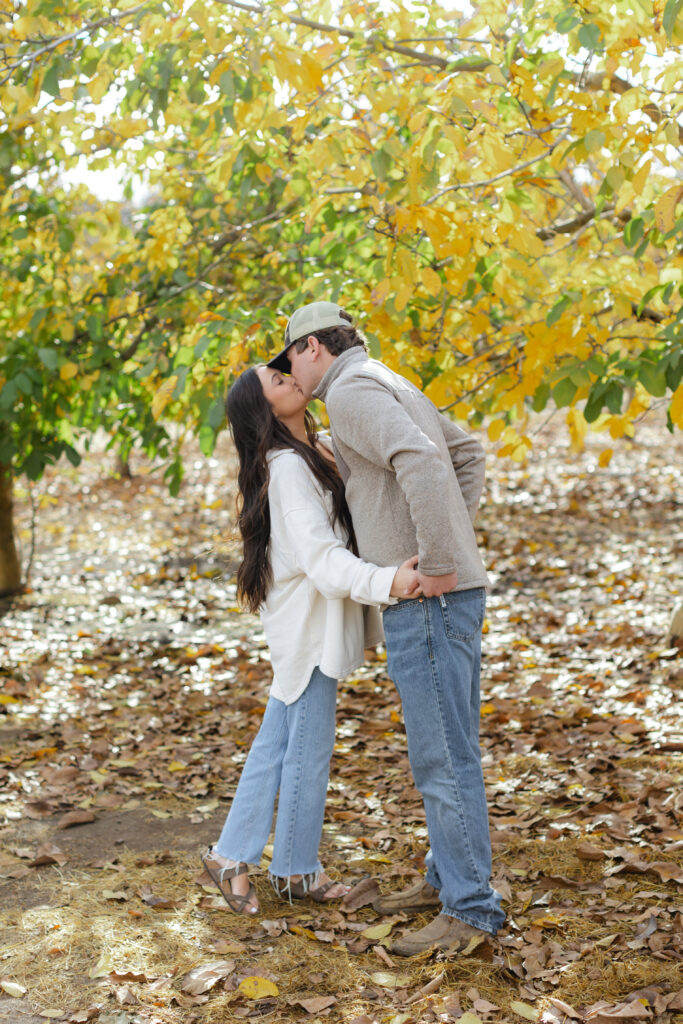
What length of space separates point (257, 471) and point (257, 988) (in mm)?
1529

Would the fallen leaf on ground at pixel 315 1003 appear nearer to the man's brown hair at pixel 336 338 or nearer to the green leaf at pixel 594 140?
the man's brown hair at pixel 336 338

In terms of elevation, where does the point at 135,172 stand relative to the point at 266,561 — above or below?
above

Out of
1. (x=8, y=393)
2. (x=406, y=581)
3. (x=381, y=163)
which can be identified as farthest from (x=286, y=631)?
(x=8, y=393)

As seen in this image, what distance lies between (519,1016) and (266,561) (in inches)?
58.9

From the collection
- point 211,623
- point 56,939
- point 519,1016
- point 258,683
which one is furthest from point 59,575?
point 519,1016

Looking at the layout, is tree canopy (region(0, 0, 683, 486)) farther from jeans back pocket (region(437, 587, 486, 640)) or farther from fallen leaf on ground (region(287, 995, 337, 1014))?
fallen leaf on ground (region(287, 995, 337, 1014))

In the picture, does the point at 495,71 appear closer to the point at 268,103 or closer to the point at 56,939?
the point at 268,103

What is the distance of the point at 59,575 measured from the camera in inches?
387

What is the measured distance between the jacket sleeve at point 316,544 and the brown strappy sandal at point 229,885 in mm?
1027

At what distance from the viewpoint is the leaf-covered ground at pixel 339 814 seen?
2.63m

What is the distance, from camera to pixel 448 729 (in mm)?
2695

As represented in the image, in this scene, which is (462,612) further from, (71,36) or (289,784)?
(71,36)

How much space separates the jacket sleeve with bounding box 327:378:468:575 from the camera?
2438 millimetres

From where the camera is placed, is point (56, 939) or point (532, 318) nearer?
point (56, 939)
